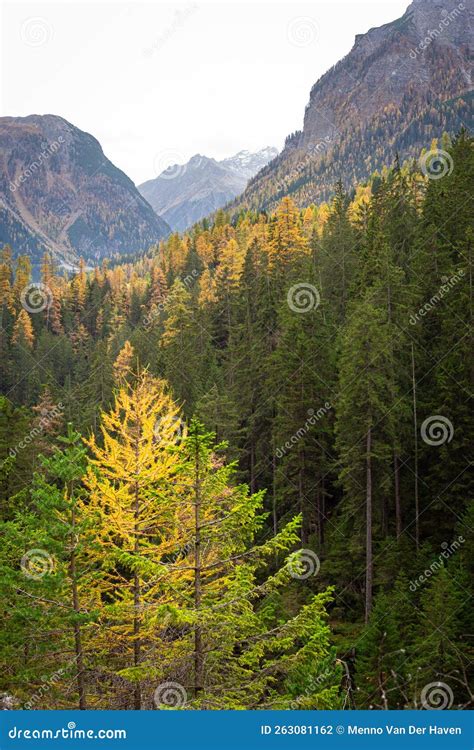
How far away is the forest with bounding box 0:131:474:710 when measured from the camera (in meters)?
9.73

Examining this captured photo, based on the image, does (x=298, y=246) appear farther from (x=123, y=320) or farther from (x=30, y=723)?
(x=30, y=723)

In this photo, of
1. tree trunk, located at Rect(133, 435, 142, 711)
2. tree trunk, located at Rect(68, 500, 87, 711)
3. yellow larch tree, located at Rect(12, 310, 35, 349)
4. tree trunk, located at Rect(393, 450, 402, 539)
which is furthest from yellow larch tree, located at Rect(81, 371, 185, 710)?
yellow larch tree, located at Rect(12, 310, 35, 349)

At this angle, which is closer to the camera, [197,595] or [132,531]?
[197,595]

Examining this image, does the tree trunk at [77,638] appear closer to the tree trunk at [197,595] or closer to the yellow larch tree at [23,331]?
the tree trunk at [197,595]

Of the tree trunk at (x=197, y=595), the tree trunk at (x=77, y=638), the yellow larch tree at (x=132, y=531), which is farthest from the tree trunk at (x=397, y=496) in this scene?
the tree trunk at (x=197, y=595)

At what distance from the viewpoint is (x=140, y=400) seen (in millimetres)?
14766

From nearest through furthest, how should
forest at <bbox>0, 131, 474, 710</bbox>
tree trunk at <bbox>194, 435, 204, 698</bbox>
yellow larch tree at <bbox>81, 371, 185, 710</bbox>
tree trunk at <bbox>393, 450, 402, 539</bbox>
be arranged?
tree trunk at <bbox>194, 435, 204, 698</bbox> → forest at <bbox>0, 131, 474, 710</bbox> → yellow larch tree at <bbox>81, 371, 185, 710</bbox> → tree trunk at <bbox>393, 450, 402, 539</bbox>

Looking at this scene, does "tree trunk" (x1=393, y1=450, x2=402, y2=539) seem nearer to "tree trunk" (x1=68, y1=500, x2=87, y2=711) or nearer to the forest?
the forest

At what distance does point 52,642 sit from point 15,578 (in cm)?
176

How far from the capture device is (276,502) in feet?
101

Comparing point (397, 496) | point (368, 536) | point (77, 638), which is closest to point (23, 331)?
point (397, 496)

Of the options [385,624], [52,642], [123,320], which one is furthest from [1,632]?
[123,320]

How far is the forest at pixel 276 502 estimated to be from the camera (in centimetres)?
973

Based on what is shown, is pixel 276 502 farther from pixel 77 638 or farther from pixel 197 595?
pixel 197 595
